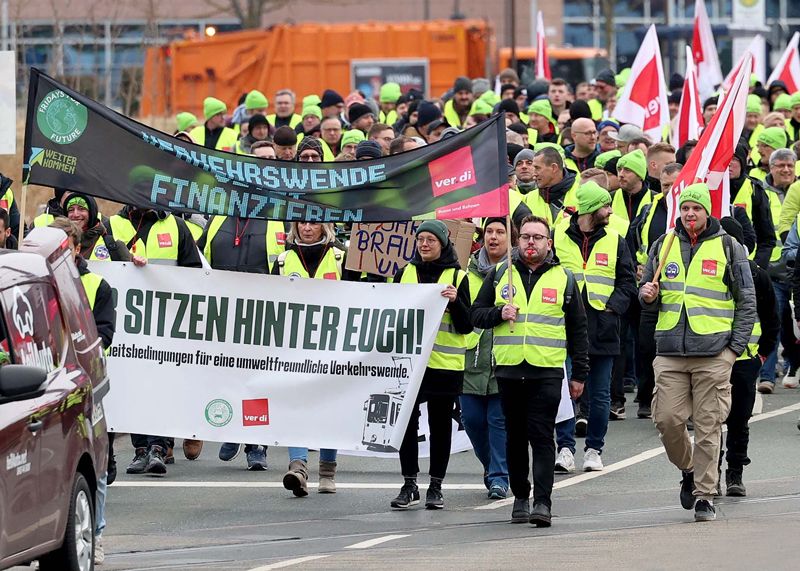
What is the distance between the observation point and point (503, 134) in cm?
1221

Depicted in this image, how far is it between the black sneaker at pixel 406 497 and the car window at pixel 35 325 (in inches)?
140

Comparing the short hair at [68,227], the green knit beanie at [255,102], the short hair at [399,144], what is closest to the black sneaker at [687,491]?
the short hair at [68,227]

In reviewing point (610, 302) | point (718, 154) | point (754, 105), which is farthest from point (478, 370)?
point (754, 105)

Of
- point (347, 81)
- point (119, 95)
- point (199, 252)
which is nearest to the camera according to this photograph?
point (199, 252)

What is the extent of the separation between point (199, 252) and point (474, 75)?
27214mm

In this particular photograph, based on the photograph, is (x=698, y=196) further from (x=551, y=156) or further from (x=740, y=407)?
(x=551, y=156)

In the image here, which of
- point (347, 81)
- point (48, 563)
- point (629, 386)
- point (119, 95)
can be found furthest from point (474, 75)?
point (48, 563)

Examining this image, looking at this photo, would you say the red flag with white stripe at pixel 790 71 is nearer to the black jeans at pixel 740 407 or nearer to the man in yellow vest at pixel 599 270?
the man in yellow vest at pixel 599 270

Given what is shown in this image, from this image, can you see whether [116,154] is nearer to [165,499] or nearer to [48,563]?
[165,499]

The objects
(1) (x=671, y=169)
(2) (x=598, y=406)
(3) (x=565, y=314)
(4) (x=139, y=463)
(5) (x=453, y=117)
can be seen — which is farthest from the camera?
(5) (x=453, y=117)

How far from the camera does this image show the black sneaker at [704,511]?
1122 centimetres

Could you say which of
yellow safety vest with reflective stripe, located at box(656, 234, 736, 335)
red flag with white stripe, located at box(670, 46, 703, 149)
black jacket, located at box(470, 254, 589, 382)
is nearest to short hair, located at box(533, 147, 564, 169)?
red flag with white stripe, located at box(670, 46, 703, 149)

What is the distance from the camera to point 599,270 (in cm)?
1412

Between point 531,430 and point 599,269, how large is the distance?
298 cm
